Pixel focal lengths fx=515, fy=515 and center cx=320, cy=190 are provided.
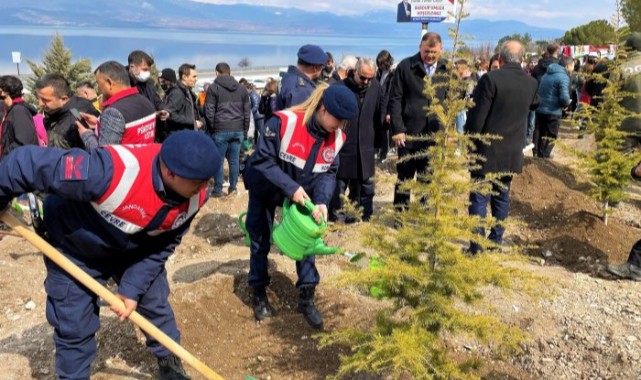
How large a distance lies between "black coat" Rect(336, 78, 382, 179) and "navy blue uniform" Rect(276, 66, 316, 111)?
3.69ft

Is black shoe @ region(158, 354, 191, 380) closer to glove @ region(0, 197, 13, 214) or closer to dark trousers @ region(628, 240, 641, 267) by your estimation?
glove @ region(0, 197, 13, 214)

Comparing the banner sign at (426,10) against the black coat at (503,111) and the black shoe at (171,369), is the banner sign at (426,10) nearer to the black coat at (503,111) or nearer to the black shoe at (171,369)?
the black coat at (503,111)

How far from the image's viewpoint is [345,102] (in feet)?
10.7

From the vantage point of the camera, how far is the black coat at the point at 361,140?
612cm

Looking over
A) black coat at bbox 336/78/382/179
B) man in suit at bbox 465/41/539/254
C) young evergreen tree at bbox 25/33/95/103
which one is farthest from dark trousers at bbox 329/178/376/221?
young evergreen tree at bbox 25/33/95/103

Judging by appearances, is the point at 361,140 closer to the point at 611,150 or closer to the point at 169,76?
the point at 611,150

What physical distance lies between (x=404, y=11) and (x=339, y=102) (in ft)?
41.0

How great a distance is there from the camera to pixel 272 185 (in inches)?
148

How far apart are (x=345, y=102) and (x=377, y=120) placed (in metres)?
3.17

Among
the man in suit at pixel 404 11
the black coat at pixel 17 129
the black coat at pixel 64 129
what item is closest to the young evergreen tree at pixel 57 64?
the man in suit at pixel 404 11

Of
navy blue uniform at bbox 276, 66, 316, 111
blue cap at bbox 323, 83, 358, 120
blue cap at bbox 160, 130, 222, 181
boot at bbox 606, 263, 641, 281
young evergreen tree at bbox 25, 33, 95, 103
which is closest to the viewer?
blue cap at bbox 160, 130, 222, 181

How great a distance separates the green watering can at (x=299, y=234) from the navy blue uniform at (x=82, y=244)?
2.42 ft

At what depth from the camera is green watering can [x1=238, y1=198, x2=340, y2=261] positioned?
338 cm

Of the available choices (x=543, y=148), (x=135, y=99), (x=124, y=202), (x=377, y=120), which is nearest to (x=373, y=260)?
(x=124, y=202)
